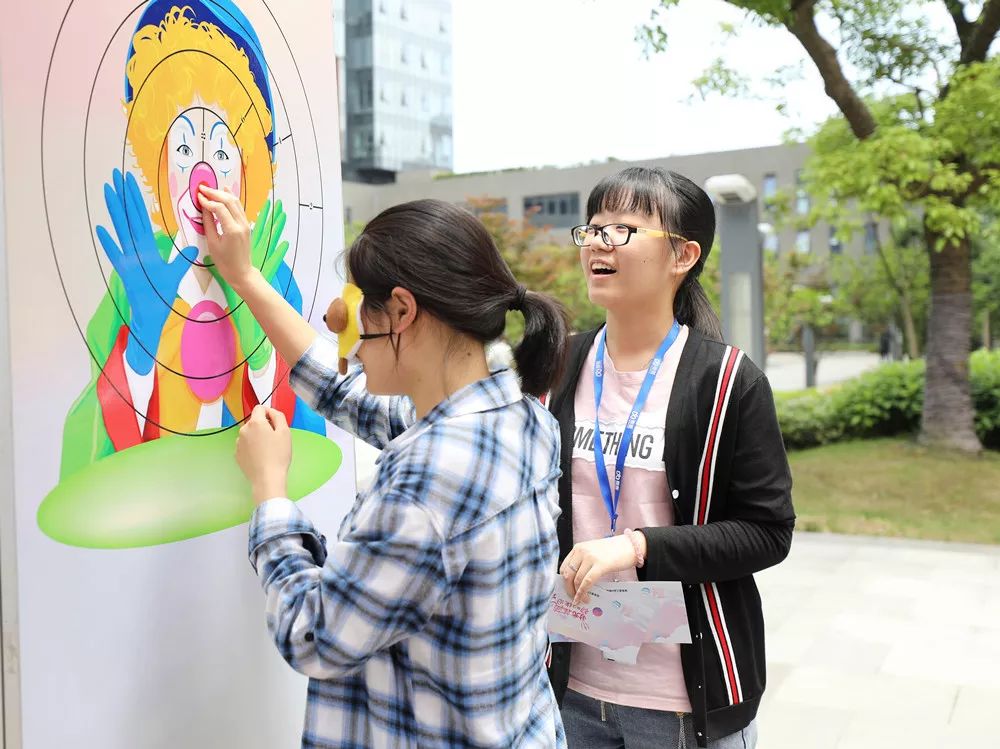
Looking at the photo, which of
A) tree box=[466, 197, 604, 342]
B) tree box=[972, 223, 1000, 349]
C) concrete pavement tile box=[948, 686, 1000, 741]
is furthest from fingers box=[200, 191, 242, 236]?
tree box=[972, 223, 1000, 349]

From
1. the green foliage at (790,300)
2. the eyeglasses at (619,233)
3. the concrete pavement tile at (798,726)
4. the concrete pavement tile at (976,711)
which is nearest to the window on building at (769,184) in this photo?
the green foliage at (790,300)

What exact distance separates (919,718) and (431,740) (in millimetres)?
3256

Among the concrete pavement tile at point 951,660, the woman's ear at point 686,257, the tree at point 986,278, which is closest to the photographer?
the woman's ear at point 686,257

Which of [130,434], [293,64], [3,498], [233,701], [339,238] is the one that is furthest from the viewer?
[339,238]

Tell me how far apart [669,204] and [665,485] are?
0.44m

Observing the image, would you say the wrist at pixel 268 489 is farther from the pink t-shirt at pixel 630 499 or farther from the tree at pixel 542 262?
the tree at pixel 542 262

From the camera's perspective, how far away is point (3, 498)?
3.23 feet

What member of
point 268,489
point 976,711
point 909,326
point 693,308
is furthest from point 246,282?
point 909,326

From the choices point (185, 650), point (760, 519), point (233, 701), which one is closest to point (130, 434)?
point (185, 650)

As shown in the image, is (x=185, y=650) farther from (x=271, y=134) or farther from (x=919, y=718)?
(x=919, y=718)

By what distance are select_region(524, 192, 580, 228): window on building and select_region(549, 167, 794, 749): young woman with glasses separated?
21.0 m

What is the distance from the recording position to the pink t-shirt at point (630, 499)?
1.48 meters

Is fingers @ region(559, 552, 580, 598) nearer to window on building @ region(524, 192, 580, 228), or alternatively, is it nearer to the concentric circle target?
the concentric circle target

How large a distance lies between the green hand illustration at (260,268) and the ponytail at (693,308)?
66cm
